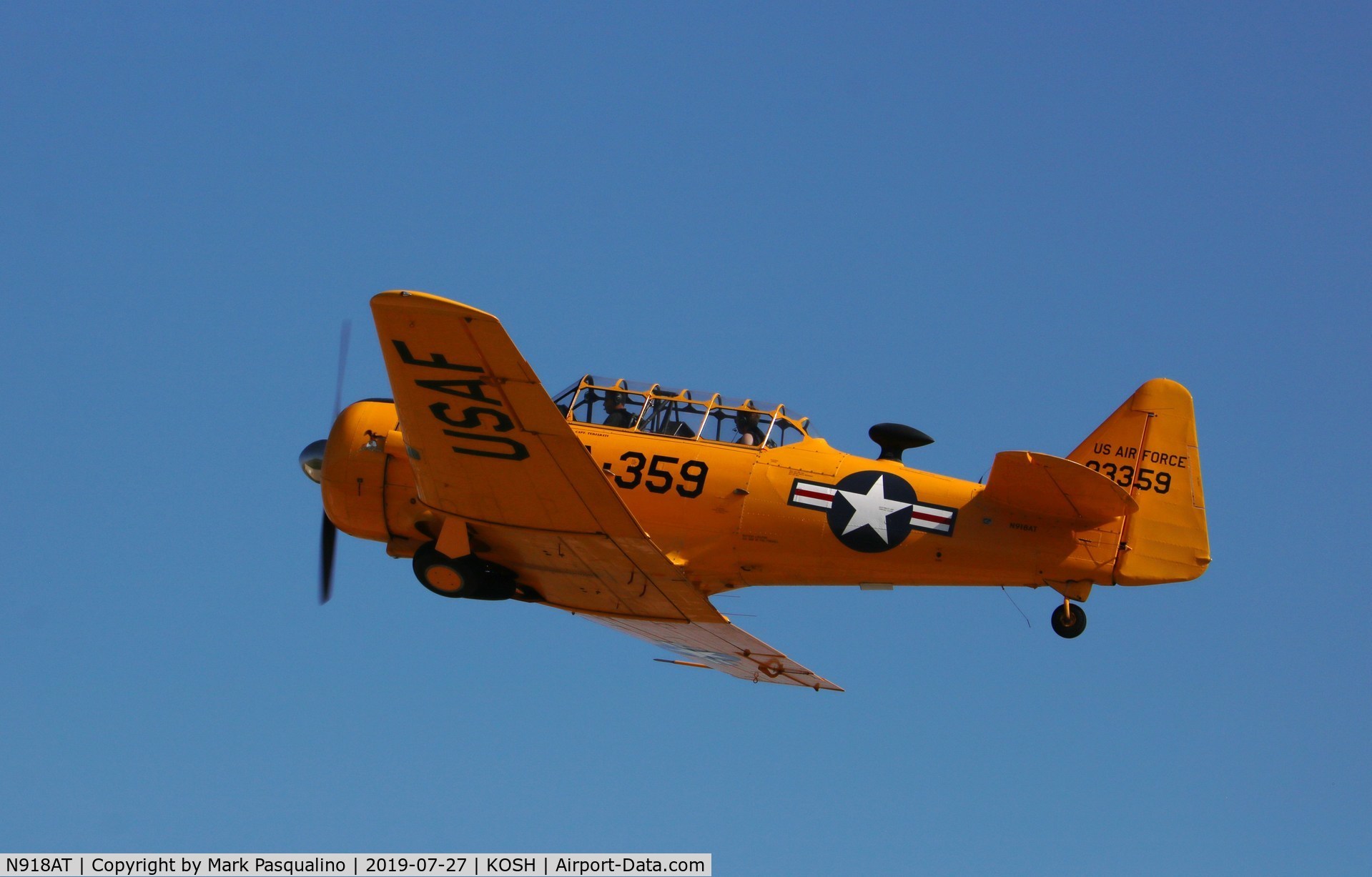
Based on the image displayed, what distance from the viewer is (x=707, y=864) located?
1612cm

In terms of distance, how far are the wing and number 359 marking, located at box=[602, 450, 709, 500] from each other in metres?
0.76

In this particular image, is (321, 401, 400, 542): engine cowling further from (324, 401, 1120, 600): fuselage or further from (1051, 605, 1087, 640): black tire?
(1051, 605, 1087, 640): black tire

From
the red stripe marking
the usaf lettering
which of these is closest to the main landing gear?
the usaf lettering

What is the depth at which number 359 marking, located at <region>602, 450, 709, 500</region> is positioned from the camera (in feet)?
49.3

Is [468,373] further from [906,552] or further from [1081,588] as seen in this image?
[1081,588]

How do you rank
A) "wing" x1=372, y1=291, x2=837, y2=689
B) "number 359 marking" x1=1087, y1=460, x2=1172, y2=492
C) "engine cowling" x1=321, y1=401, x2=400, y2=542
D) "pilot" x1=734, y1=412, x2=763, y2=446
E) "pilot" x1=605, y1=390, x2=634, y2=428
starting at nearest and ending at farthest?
1. "wing" x1=372, y1=291, x2=837, y2=689
2. "number 359 marking" x1=1087, y1=460, x2=1172, y2=492
3. "pilot" x1=734, y1=412, x2=763, y2=446
4. "pilot" x1=605, y1=390, x2=634, y2=428
5. "engine cowling" x1=321, y1=401, x2=400, y2=542

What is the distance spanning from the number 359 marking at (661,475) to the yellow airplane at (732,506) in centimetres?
2

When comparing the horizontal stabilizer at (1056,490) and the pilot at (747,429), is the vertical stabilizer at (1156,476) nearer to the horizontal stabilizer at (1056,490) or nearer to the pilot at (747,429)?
the horizontal stabilizer at (1056,490)

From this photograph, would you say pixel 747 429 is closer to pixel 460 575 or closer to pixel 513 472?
pixel 513 472

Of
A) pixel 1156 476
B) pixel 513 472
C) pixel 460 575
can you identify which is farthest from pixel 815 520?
pixel 460 575

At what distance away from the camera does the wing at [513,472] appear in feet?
42.0

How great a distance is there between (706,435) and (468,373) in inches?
120

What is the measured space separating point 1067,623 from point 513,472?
18.0 ft

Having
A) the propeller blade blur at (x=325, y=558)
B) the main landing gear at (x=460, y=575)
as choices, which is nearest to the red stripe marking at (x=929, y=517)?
the main landing gear at (x=460, y=575)
